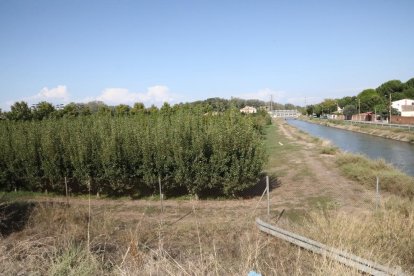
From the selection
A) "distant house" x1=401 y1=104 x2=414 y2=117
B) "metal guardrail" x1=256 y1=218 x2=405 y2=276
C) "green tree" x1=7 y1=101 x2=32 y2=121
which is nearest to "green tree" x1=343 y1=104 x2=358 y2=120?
"distant house" x1=401 y1=104 x2=414 y2=117

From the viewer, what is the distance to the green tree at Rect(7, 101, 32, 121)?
43.8 meters

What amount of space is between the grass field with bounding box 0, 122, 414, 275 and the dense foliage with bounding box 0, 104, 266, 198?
0.95 m

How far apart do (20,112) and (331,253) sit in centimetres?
4638

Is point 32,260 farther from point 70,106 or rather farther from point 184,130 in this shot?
point 70,106

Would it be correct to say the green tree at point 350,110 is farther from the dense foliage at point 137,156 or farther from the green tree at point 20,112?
the dense foliage at point 137,156

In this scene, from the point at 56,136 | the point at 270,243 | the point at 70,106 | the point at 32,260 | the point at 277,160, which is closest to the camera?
the point at 32,260

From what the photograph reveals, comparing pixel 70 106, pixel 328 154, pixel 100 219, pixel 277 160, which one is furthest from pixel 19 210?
pixel 70 106

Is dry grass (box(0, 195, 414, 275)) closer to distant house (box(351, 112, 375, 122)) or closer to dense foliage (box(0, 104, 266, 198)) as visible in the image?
dense foliage (box(0, 104, 266, 198))

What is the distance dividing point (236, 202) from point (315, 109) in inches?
6078

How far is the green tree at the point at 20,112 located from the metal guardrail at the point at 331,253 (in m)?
42.2

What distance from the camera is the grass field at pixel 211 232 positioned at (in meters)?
5.59

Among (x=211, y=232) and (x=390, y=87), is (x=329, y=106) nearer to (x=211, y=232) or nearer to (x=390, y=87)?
(x=390, y=87)

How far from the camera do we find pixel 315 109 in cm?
16062

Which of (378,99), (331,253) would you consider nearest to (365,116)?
(378,99)
